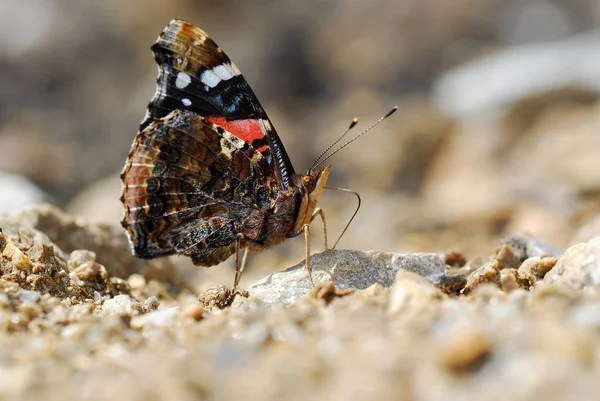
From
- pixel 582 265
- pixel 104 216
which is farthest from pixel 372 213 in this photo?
pixel 582 265

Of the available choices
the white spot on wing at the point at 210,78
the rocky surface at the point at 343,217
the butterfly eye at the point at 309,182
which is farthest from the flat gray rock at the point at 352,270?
the white spot on wing at the point at 210,78

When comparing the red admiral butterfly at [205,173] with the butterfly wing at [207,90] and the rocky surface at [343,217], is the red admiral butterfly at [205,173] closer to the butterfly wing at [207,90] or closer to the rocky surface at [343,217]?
the butterfly wing at [207,90]

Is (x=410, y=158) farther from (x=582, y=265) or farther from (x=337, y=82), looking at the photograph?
(x=582, y=265)

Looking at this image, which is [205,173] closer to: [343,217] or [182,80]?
[182,80]

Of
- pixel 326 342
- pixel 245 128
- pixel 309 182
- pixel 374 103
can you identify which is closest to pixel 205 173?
pixel 245 128

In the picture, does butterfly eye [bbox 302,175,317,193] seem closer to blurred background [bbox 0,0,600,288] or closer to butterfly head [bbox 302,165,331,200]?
butterfly head [bbox 302,165,331,200]

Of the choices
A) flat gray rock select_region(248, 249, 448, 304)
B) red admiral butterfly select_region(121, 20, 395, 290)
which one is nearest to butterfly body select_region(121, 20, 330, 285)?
red admiral butterfly select_region(121, 20, 395, 290)
